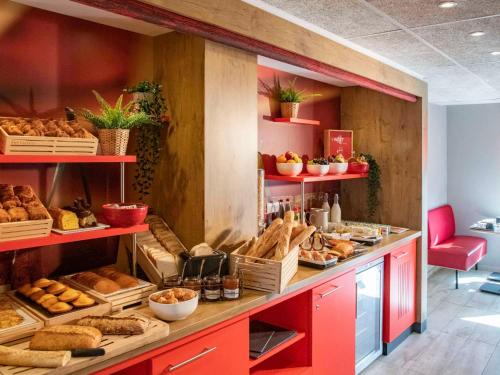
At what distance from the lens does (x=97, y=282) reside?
2.06 metres

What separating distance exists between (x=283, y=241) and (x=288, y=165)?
1093 millimetres

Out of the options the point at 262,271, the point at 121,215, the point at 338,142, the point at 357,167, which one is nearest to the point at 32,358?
the point at 121,215

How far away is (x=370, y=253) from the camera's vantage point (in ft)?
10.6

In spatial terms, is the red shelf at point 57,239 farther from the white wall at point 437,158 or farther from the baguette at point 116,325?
the white wall at point 437,158

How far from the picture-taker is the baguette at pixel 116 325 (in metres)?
1.69

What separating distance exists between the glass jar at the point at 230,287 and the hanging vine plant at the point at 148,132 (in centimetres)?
71

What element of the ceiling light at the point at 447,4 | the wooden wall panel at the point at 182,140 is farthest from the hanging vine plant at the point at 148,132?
the ceiling light at the point at 447,4

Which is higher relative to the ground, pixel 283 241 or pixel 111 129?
pixel 111 129

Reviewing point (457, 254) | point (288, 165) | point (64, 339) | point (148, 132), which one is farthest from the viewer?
point (457, 254)

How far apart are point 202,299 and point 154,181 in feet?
2.66

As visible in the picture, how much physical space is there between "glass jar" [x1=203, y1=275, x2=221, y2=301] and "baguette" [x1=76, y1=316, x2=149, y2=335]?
0.45 m

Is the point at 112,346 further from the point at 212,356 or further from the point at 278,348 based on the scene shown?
the point at 278,348

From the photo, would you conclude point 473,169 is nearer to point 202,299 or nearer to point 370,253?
point 370,253

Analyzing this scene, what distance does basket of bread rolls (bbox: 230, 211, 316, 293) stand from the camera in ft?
7.47
